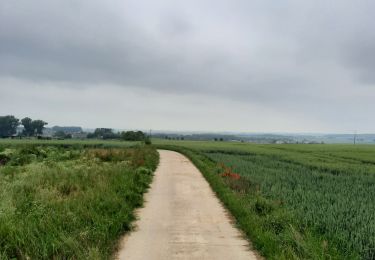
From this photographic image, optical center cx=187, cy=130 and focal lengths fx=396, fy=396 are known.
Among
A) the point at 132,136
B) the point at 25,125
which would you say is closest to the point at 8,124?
the point at 25,125

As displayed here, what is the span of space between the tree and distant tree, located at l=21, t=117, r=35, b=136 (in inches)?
239

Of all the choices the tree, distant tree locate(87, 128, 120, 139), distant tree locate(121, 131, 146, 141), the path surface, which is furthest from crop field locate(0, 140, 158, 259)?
the tree

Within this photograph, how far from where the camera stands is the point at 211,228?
1033 centimetres

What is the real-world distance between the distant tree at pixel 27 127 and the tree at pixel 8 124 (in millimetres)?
6060

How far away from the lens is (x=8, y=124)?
16125cm

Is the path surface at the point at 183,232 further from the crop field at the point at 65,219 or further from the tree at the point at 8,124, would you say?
the tree at the point at 8,124

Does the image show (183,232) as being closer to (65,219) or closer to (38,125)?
(65,219)

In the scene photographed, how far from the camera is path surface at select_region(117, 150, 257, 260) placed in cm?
809

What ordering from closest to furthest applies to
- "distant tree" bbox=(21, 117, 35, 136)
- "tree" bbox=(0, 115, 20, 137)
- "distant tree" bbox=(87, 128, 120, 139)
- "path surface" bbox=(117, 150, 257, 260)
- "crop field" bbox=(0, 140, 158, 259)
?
"crop field" bbox=(0, 140, 158, 259) < "path surface" bbox=(117, 150, 257, 260) < "distant tree" bbox=(87, 128, 120, 139) < "distant tree" bbox=(21, 117, 35, 136) < "tree" bbox=(0, 115, 20, 137)

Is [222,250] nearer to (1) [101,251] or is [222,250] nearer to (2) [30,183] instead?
(1) [101,251]

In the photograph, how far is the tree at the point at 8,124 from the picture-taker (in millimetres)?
160625

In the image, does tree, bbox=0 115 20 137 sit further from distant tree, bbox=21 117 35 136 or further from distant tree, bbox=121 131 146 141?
distant tree, bbox=121 131 146 141

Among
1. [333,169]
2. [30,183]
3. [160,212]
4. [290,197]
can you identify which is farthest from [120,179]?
[333,169]

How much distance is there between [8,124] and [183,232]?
168 metres
